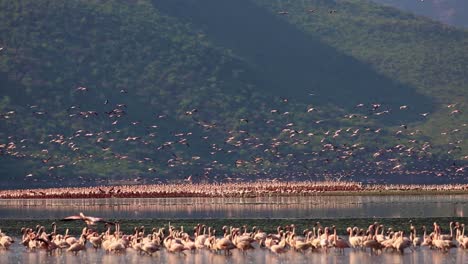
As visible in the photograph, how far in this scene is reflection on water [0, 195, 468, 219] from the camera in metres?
69.8

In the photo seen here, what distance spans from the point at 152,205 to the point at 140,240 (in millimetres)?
38841

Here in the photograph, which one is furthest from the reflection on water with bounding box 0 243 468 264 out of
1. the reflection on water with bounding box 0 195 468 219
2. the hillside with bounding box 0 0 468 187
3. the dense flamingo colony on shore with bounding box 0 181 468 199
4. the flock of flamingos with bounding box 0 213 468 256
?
the hillside with bounding box 0 0 468 187

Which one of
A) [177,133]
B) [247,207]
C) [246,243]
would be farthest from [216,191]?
[177,133]

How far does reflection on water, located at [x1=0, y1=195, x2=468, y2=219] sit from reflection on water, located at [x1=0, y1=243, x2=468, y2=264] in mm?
19548

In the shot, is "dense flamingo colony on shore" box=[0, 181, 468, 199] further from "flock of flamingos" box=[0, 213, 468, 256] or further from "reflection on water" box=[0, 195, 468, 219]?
"flock of flamingos" box=[0, 213, 468, 256]

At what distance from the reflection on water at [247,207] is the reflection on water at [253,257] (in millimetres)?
19548

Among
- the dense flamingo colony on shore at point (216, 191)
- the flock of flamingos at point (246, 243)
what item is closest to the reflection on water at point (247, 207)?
the dense flamingo colony on shore at point (216, 191)

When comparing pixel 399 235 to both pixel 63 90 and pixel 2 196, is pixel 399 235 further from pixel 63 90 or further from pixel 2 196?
pixel 63 90

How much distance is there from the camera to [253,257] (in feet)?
152

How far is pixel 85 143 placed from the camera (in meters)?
171

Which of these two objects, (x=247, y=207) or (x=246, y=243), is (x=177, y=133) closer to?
(x=247, y=207)

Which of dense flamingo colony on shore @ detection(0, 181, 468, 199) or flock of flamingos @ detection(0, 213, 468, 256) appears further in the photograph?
dense flamingo colony on shore @ detection(0, 181, 468, 199)

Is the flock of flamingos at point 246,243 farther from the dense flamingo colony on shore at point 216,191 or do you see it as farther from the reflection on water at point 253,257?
the dense flamingo colony on shore at point 216,191

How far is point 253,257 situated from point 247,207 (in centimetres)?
3384
